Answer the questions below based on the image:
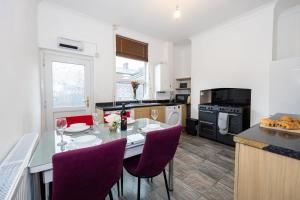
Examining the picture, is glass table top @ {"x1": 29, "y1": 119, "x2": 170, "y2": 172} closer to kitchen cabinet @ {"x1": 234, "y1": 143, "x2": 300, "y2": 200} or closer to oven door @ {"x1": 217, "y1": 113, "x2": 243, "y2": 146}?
kitchen cabinet @ {"x1": 234, "y1": 143, "x2": 300, "y2": 200}

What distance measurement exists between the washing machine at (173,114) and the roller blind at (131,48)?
1.69 metres

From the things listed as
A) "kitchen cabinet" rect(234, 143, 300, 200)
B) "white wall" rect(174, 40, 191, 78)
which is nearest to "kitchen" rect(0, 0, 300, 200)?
"kitchen cabinet" rect(234, 143, 300, 200)

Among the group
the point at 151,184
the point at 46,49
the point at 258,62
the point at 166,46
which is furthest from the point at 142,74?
the point at 151,184

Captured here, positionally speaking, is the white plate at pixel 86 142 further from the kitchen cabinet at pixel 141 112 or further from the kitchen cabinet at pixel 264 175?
the kitchen cabinet at pixel 141 112

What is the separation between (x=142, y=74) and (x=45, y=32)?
98.8 inches

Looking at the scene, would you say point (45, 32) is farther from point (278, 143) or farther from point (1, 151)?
point (278, 143)

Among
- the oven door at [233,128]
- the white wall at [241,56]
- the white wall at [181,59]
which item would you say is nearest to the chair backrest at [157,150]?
the oven door at [233,128]

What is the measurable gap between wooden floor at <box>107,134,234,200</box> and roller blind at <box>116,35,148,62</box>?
2819mm

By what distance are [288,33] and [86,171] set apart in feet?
13.7

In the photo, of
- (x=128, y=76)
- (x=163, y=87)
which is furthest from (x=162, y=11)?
(x=163, y=87)

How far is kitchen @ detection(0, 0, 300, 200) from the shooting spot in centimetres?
97

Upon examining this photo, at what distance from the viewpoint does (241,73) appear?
3121 millimetres

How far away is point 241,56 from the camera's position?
311 cm

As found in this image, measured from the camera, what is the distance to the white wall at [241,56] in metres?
2.75
